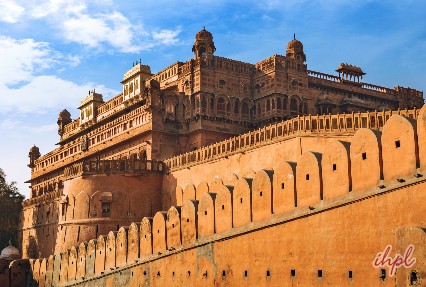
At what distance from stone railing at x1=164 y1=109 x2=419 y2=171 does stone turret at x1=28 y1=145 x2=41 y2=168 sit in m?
35.3

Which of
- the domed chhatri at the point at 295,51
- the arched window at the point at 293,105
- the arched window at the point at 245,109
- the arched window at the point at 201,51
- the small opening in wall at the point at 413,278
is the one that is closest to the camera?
the small opening in wall at the point at 413,278

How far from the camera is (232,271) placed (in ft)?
55.1

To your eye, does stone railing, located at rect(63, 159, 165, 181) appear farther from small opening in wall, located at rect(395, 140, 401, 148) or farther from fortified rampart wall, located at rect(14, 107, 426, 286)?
small opening in wall, located at rect(395, 140, 401, 148)

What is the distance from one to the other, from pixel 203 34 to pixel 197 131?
698cm

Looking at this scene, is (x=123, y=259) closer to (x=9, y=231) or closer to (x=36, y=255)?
(x=36, y=255)

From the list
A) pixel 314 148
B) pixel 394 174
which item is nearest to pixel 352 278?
pixel 394 174

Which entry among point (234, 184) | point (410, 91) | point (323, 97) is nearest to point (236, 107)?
point (323, 97)

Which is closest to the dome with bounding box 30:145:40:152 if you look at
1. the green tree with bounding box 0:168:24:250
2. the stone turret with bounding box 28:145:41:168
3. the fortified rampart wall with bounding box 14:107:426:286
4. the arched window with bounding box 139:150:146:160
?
the stone turret with bounding box 28:145:41:168

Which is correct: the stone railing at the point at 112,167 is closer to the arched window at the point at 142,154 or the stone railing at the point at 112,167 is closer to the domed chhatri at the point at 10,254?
the arched window at the point at 142,154

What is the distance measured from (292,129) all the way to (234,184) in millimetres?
7676

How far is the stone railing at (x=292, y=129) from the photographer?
2180cm

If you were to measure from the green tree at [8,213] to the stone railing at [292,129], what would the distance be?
72.7 ft

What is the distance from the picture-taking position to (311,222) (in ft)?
46.6

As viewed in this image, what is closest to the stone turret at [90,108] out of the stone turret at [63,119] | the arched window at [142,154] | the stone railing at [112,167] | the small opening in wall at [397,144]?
the stone turret at [63,119]
